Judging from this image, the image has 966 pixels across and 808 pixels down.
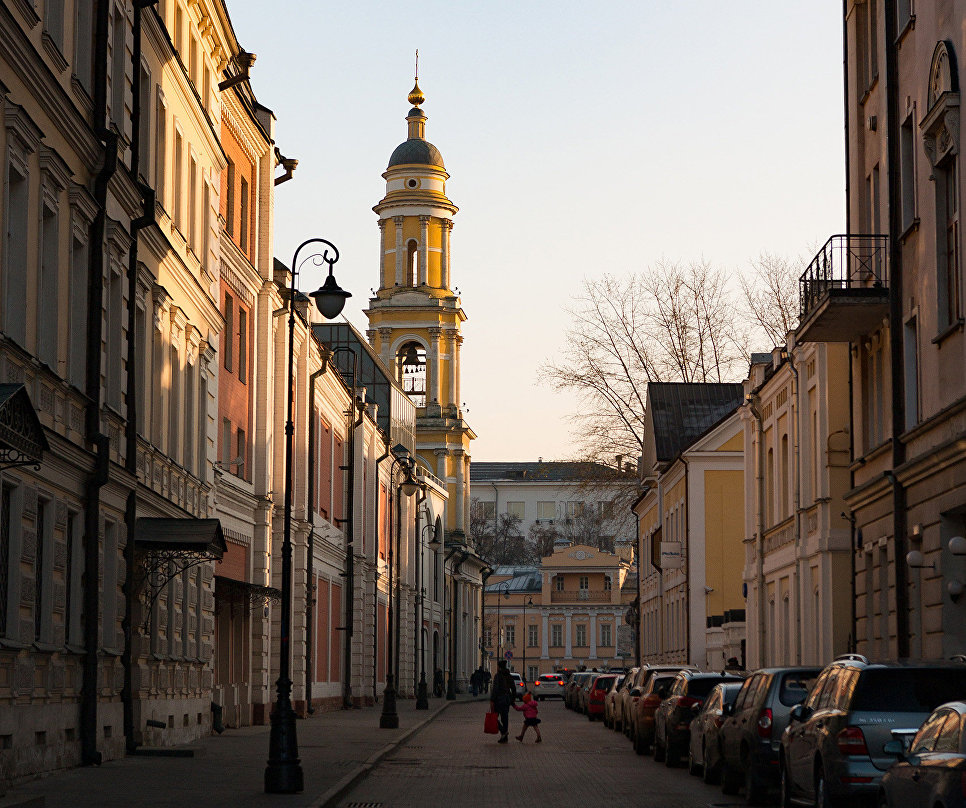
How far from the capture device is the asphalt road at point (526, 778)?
18000 millimetres

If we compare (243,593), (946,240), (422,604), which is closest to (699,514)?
(422,604)

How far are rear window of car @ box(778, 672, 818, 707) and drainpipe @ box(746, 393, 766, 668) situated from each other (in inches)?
811

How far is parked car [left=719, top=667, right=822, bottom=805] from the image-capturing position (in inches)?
677

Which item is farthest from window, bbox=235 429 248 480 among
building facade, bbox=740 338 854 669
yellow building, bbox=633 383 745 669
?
yellow building, bbox=633 383 745 669

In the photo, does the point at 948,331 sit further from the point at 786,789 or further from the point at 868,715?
the point at 868,715

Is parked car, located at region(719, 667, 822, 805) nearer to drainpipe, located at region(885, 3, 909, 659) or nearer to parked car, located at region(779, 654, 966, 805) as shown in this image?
parked car, located at region(779, 654, 966, 805)

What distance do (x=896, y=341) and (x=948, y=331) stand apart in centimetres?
319

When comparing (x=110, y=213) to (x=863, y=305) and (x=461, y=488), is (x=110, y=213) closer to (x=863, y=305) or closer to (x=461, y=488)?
(x=863, y=305)

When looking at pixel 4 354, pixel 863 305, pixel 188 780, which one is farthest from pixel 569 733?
pixel 4 354

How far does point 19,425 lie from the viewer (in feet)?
46.4

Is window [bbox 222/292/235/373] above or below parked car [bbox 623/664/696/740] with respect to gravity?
above

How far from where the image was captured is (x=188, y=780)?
18.8 metres

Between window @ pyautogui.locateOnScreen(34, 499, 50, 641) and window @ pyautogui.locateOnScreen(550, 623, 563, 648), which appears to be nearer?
window @ pyautogui.locateOnScreen(34, 499, 50, 641)

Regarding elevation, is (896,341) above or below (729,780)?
above
